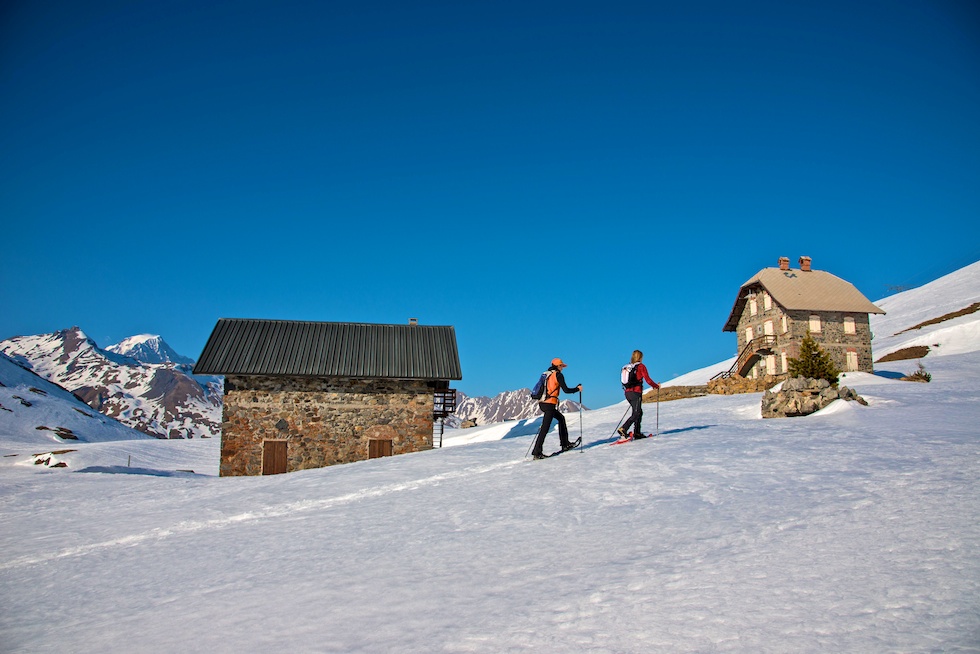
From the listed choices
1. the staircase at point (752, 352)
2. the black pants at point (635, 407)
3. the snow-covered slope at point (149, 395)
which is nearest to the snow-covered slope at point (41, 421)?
the black pants at point (635, 407)

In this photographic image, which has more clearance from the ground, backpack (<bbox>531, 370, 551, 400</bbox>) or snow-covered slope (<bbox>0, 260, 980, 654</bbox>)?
backpack (<bbox>531, 370, 551, 400</bbox>)

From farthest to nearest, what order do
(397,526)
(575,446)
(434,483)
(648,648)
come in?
(575,446), (434,483), (397,526), (648,648)

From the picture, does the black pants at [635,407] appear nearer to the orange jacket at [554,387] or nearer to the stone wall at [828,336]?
the orange jacket at [554,387]

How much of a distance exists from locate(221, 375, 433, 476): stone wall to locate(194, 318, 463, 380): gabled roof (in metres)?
0.39

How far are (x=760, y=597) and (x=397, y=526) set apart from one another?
4432mm

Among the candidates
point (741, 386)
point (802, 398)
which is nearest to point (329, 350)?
point (802, 398)

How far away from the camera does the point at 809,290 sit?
130 feet

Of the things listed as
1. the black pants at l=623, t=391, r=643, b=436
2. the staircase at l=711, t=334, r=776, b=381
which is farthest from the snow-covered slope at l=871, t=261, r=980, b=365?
the black pants at l=623, t=391, r=643, b=436

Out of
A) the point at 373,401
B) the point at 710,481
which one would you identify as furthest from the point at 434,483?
the point at 373,401

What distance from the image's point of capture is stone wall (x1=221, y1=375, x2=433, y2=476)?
20266 millimetres

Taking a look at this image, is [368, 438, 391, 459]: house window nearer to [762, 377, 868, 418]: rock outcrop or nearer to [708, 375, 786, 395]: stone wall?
[762, 377, 868, 418]: rock outcrop

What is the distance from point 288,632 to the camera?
447 centimetres

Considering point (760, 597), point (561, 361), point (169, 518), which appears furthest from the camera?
point (561, 361)

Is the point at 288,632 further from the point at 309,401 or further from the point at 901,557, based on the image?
the point at 309,401
